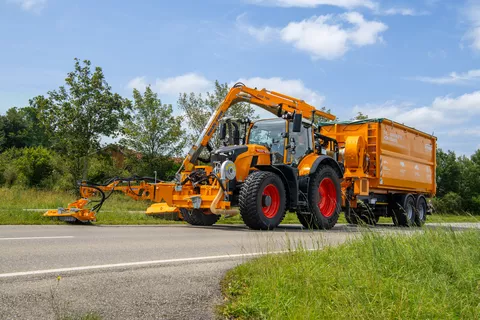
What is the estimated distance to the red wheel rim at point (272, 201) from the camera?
36.0 ft

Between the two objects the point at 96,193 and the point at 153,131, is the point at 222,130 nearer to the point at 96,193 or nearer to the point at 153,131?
the point at 96,193

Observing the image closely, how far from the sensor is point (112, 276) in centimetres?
475

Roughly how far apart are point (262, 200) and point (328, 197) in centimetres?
273

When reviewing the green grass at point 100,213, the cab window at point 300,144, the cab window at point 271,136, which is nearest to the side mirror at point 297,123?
the cab window at point 300,144

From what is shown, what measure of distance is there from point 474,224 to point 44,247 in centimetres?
743

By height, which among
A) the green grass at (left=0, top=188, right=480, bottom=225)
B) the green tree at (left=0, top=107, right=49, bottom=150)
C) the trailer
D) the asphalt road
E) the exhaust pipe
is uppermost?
the green tree at (left=0, top=107, right=49, bottom=150)

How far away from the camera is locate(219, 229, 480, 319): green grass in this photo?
3.76 m

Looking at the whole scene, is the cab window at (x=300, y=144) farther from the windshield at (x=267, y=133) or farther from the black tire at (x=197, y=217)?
the black tire at (x=197, y=217)

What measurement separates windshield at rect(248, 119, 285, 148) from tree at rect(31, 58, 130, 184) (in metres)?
16.5

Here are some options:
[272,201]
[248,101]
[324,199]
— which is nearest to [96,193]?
[272,201]

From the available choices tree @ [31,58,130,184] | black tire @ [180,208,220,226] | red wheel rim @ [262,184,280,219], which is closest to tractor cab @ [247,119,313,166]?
red wheel rim @ [262,184,280,219]

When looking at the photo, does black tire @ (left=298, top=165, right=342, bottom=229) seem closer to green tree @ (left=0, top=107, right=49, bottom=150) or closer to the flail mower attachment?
the flail mower attachment

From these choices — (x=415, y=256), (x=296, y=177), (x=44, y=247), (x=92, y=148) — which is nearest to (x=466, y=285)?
(x=415, y=256)

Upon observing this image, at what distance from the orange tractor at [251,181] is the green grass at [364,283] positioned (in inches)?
186
